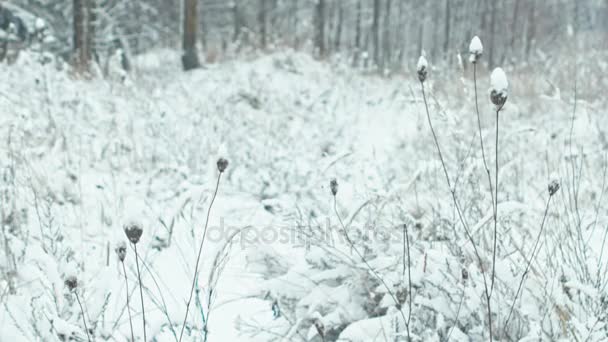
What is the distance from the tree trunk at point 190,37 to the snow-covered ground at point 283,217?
2764 millimetres

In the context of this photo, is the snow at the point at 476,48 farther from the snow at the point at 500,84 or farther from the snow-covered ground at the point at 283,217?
the snow-covered ground at the point at 283,217

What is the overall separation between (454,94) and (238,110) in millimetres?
2864

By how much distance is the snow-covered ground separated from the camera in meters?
1.76

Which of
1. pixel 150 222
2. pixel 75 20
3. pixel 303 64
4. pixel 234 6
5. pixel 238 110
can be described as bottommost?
pixel 150 222

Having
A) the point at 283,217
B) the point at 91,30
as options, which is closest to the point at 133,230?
the point at 283,217

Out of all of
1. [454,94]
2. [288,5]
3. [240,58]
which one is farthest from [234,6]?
[454,94]

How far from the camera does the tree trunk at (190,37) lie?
33.0 feet

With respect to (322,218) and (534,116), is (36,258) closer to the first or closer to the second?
(322,218)

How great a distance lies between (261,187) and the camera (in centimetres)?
378

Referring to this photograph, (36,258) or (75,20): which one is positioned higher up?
(75,20)

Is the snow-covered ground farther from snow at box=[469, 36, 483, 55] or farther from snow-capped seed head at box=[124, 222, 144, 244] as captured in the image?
snow at box=[469, 36, 483, 55]

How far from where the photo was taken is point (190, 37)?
33.4ft

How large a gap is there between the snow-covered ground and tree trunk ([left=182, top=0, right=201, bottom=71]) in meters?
2.76

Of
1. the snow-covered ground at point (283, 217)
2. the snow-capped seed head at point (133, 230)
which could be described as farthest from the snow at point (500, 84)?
the snow-capped seed head at point (133, 230)
